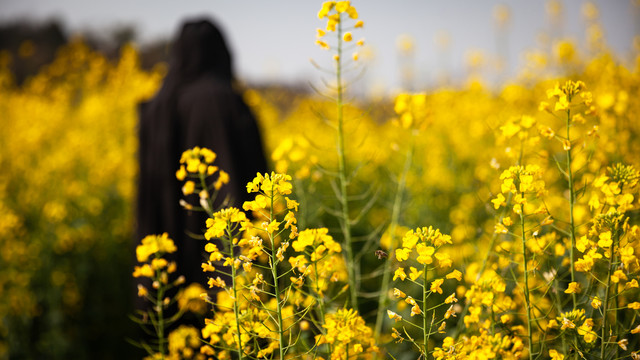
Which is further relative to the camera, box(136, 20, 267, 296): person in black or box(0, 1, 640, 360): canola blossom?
box(136, 20, 267, 296): person in black

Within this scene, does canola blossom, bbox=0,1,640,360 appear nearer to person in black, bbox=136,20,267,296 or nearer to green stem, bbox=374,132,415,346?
green stem, bbox=374,132,415,346

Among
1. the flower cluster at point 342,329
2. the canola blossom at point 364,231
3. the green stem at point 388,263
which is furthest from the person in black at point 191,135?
the flower cluster at point 342,329

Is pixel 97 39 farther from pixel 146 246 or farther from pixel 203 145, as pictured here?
pixel 146 246

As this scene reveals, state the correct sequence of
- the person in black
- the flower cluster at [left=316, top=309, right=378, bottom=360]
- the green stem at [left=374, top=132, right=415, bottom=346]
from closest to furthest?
the flower cluster at [left=316, top=309, right=378, bottom=360] → the green stem at [left=374, top=132, right=415, bottom=346] → the person in black

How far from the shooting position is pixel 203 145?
2.24 meters

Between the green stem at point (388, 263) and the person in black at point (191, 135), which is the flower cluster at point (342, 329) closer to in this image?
the green stem at point (388, 263)

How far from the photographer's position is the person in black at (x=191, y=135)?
7.21 ft

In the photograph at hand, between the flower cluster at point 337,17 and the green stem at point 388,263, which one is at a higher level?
the flower cluster at point 337,17

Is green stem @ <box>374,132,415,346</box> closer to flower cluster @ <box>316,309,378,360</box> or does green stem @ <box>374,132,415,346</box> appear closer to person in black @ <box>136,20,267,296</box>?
flower cluster @ <box>316,309,378,360</box>

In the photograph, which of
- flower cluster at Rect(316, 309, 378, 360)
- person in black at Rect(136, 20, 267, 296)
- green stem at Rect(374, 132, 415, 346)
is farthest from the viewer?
person in black at Rect(136, 20, 267, 296)

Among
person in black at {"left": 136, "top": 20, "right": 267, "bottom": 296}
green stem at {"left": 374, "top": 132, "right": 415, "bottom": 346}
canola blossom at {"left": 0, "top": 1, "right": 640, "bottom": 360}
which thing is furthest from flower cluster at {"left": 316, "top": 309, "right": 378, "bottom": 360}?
person in black at {"left": 136, "top": 20, "right": 267, "bottom": 296}

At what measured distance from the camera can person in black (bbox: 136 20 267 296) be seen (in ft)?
7.21

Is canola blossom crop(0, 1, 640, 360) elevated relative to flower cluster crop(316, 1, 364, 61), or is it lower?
lower

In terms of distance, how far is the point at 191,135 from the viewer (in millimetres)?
2240
